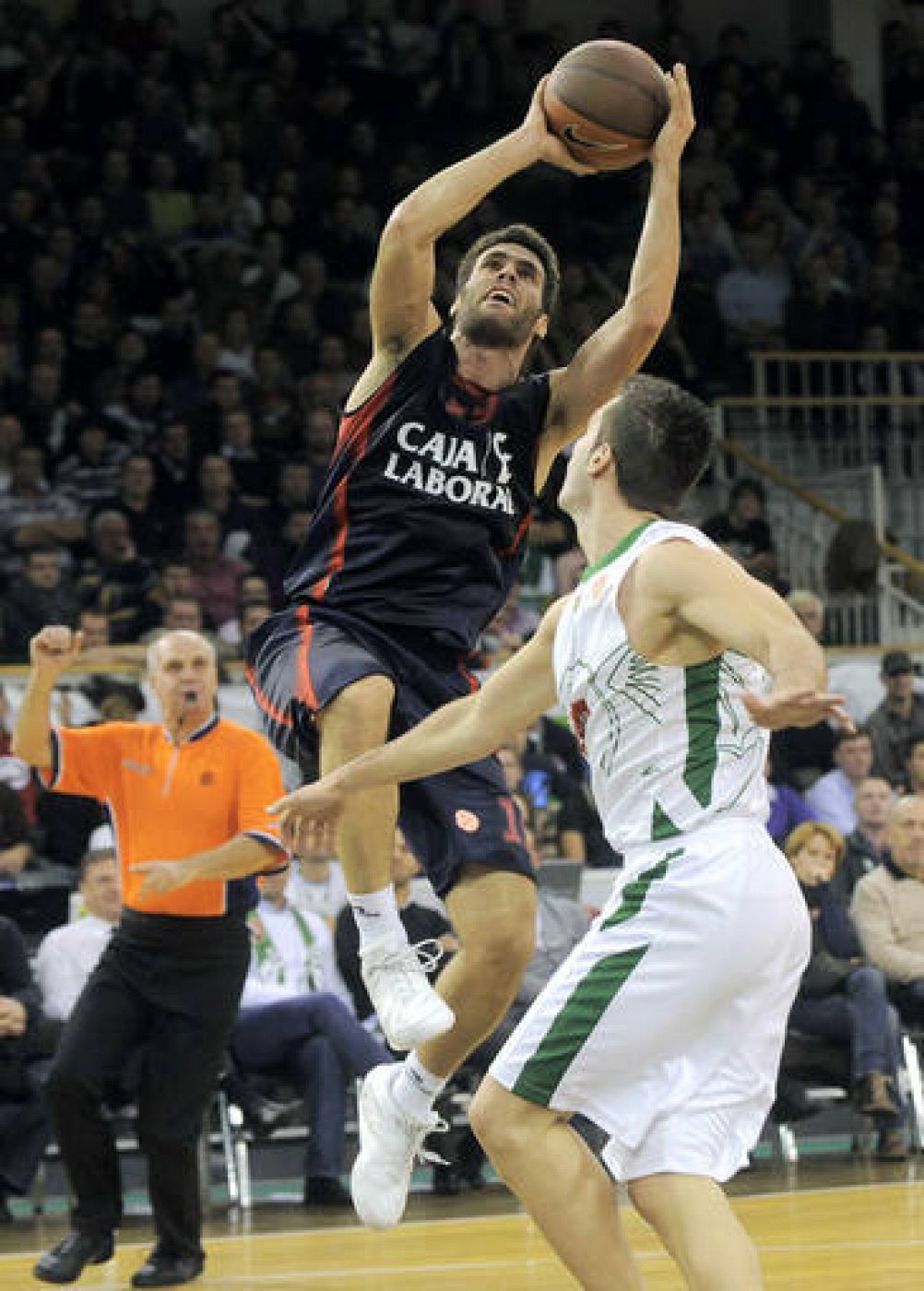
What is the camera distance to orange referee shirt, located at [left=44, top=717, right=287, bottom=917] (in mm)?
8172

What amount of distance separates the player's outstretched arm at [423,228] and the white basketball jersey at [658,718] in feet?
4.38

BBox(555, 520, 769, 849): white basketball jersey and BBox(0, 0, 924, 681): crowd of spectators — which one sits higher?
BBox(0, 0, 924, 681): crowd of spectators

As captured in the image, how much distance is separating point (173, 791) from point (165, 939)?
0.54 metres

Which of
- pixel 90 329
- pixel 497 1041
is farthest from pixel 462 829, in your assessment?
pixel 90 329

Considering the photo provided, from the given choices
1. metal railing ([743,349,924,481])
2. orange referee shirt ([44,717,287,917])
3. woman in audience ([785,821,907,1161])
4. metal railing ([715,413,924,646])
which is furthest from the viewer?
metal railing ([743,349,924,481])

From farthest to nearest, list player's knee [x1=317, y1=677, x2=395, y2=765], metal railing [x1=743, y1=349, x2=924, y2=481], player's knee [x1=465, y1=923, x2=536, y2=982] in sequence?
metal railing [x1=743, y1=349, x2=924, y2=481]
player's knee [x1=465, y1=923, x2=536, y2=982]
player's knee [x1=317, y1=677, x2=395, y2=765]

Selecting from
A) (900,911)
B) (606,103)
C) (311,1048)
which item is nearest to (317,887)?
(311,1048)

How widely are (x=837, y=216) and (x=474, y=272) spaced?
43.0ft

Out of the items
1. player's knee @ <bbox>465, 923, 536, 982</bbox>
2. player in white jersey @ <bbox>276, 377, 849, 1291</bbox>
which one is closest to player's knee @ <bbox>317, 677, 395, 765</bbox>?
player's knee @ <bbox>465, 923, 536, 982</bbox>

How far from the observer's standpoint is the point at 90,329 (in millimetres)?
14539

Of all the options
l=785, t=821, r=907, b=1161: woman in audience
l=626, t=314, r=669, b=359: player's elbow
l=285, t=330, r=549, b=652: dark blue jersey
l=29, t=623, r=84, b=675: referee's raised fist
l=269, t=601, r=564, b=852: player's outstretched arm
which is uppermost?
l=626, t=314, r=669, b=359: player's elbow

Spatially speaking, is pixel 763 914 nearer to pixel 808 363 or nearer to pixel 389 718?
pixel 389 718

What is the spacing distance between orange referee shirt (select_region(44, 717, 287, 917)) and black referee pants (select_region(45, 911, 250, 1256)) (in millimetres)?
93

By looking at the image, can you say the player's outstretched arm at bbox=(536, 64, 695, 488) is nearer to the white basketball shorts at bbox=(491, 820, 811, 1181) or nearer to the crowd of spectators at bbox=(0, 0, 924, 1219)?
the white basketball shorts at bbox=(491, 820, 811, 1181)
